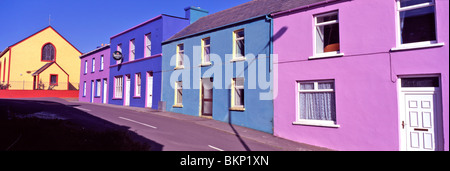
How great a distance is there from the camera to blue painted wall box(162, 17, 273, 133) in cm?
1296

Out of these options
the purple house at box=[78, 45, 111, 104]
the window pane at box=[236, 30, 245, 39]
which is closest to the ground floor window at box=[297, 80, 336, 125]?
the window pane at box=[236, 30, 245, 39]

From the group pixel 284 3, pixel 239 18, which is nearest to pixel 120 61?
pixel 239 18

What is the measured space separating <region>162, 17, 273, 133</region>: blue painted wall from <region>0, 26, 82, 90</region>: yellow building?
26434 mm

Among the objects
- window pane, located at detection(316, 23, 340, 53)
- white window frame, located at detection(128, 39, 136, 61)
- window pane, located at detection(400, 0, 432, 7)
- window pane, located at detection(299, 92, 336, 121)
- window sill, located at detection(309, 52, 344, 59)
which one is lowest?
window pane, located at detection(299, 92, 336, 121)

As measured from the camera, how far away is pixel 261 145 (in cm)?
1021

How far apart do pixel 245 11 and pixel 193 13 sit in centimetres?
688

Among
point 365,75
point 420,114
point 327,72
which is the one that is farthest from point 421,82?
point 327,72

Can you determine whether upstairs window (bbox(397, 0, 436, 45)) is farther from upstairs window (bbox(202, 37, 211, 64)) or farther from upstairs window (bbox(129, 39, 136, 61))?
upstairs window (bbox(129, 39, 136, 61))

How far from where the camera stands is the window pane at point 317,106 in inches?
420

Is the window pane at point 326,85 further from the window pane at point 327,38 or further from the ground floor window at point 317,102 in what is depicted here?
the window pane at point 327,38

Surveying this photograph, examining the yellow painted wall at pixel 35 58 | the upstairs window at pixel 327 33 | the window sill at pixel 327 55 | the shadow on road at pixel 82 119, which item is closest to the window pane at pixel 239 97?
the window sill at pixel 327 55

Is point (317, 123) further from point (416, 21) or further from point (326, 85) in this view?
point (416, 21)

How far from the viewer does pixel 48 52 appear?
41344 millimetres
